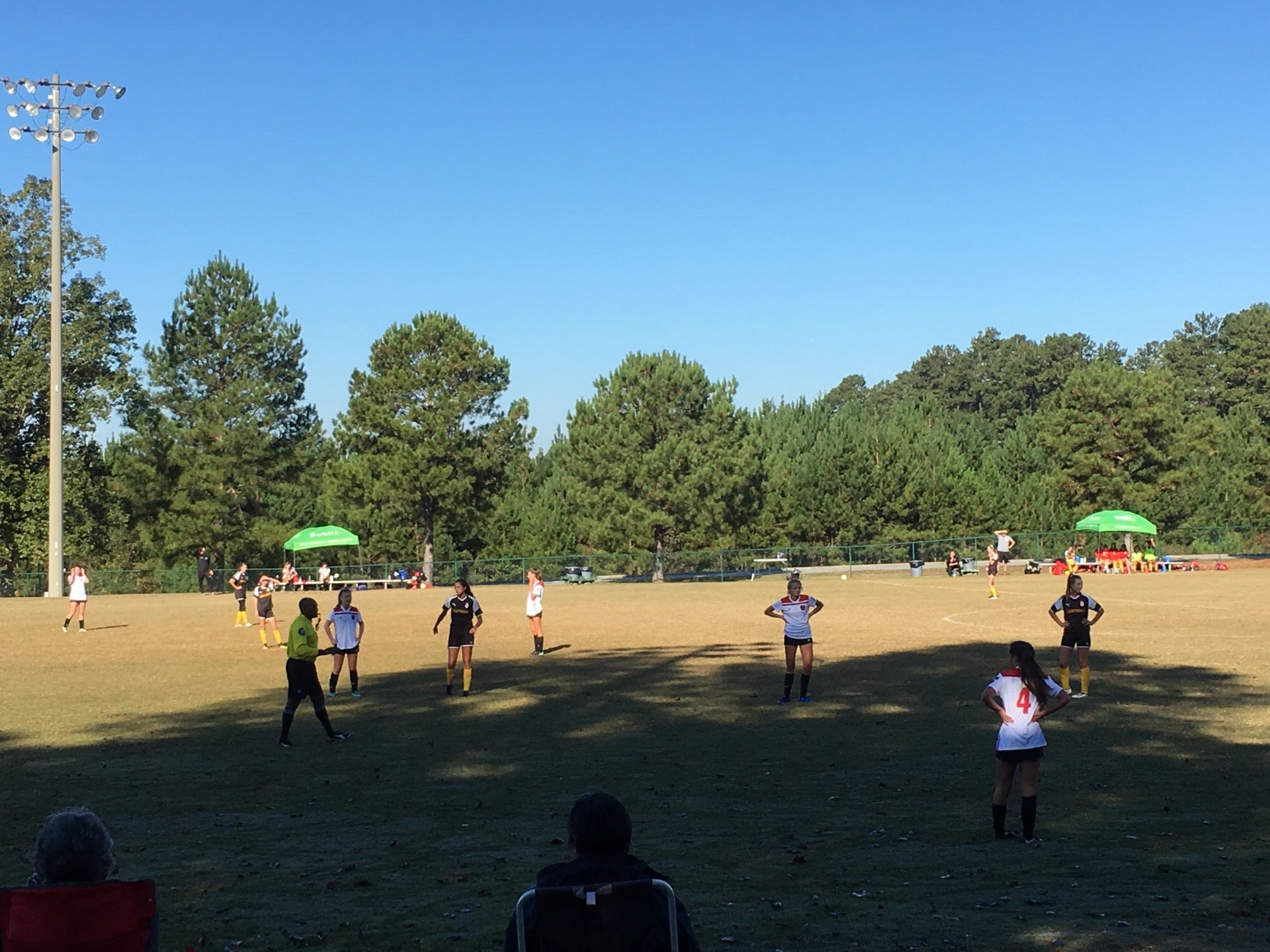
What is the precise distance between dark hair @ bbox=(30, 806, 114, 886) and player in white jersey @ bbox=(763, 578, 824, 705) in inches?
608

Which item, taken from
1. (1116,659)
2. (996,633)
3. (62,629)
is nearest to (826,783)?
(1116,659)

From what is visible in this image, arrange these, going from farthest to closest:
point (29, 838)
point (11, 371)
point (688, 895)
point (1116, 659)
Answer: point (11, 371) → point (1116, 659) → point (29, 838) → point (688, 895)

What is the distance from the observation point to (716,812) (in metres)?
11.7

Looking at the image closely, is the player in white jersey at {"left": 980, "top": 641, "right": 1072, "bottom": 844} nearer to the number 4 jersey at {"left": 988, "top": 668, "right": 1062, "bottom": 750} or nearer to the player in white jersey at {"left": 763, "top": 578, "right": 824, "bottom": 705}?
the number 4 jersey at {"left": 988, "top": 668, "right": 1062, "bottom": 750}

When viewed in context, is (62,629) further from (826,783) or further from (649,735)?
(826,783)

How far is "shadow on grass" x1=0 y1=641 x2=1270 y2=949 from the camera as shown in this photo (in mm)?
8125

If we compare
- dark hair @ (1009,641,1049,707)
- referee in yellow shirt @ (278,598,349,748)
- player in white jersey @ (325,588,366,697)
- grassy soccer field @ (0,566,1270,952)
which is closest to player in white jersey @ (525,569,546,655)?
grassy soccer field @ (0,566,1270,952)

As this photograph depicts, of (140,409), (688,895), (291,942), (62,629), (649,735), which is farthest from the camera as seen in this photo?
(140,409)

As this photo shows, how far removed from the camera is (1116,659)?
24391 millimetres

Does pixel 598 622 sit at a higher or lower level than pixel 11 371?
lower

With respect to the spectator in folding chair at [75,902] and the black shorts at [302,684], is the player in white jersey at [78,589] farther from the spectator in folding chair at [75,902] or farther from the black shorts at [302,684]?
the spectator in folding chair at [75,902]

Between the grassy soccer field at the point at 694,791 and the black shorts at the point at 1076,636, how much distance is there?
0.89 m

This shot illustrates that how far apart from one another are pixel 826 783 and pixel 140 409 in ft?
244

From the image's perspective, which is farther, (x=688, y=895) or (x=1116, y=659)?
(x=1116, y=659)
